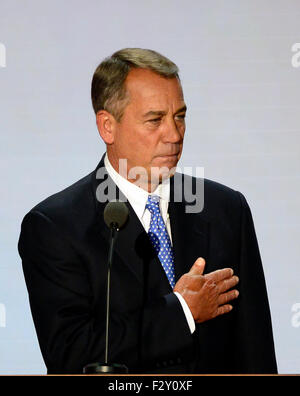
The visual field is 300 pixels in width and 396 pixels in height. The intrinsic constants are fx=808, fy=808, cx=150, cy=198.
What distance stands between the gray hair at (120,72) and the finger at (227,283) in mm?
715

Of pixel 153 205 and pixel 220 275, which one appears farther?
pixel 153 205

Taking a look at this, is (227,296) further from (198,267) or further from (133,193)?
(133,193)

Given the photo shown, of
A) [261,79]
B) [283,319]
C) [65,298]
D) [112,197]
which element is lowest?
[283,319]

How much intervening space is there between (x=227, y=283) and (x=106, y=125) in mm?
758

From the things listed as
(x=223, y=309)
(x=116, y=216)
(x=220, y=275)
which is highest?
(x=116, y=216)

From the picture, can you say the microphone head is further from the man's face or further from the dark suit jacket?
the man's face

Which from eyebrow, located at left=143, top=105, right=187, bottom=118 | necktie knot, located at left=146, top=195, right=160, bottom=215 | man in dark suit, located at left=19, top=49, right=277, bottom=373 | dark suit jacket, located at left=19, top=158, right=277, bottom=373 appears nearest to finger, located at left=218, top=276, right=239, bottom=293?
man in dark suit, located at left=19, top=49, right=277, bottom=373

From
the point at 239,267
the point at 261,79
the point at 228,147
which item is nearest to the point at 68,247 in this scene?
the point at 239,267

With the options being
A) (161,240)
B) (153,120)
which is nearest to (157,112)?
(153,120)

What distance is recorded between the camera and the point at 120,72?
295cm

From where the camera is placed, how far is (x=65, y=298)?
8.89 ft

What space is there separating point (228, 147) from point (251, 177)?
0.17m

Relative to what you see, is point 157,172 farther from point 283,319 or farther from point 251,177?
point 283,319
